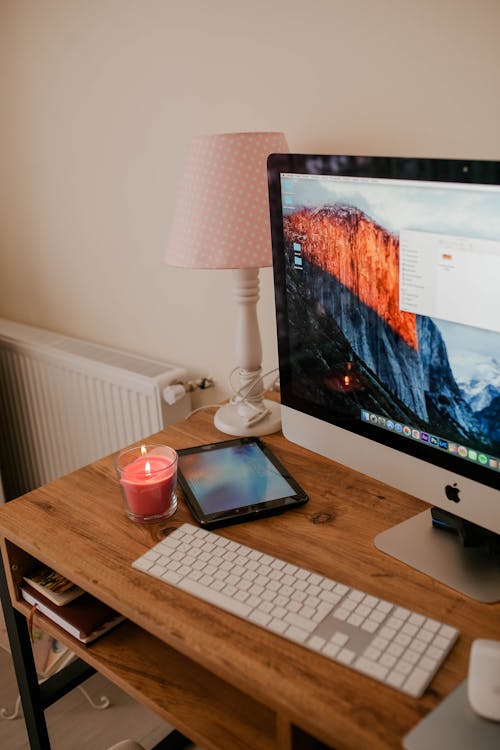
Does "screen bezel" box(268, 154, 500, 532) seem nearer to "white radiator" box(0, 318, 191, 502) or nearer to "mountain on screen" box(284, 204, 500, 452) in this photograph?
"mountain on screen" box(284, 204, 500, 452)

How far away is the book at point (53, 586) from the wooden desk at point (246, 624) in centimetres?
3

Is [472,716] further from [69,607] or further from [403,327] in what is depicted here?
[69,607]

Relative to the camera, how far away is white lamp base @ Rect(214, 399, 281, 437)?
137 cm

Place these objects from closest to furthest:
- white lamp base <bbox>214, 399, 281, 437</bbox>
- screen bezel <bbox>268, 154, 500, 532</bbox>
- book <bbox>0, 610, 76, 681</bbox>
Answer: screen bezel <bbox>268, 154, 500, 532</bbox>
white lamp base <bbox>214, 399, 281, 437</bbox>
book <bbox>0, 610, 76, 681</bbox>

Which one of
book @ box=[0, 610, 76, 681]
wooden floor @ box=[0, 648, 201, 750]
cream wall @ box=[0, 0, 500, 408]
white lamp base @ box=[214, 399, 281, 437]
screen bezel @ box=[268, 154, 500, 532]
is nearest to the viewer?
screen bezel @ box=[268, 154, 500, 532]

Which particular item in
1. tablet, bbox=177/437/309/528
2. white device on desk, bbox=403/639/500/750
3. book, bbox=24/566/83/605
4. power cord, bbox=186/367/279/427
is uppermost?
power cord, bbox=186/367/279/427

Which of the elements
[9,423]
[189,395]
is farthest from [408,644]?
[9,423]

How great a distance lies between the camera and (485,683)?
739mm

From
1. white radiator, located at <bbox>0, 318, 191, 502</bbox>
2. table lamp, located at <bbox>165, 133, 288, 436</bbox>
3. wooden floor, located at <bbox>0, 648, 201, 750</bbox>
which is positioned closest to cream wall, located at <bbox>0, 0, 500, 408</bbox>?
white radiator, located at <bbox>0, 318, 191, 502</bbox>

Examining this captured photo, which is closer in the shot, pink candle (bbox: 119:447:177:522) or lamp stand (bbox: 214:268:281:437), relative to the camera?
pink candle (bbox: 119:447:177:522)

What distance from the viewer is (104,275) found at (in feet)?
6.52

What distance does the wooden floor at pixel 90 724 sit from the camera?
5.33 feet

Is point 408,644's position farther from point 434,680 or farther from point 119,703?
point 119,703

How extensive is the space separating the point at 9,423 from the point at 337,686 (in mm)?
1760
